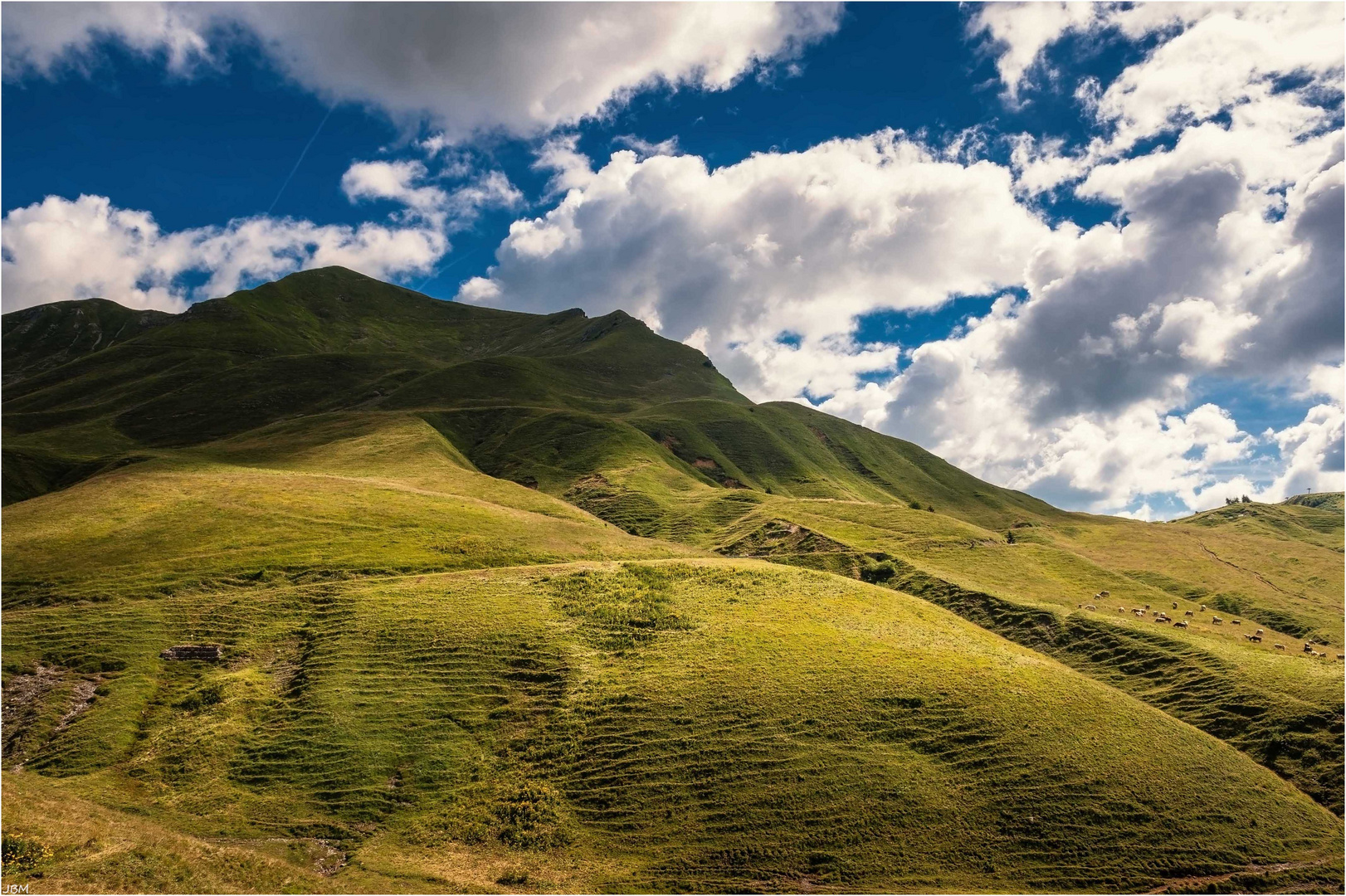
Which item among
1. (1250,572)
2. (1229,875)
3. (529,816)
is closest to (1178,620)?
(1229,875)

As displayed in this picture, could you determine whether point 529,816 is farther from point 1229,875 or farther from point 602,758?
point 1229,875

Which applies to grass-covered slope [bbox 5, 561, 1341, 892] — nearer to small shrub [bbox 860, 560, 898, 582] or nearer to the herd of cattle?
small shrub [bbox 860, 560, 898, 582]

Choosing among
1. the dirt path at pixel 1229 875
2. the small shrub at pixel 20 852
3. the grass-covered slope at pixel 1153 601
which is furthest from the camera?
the grass-covered slope at pixel 1153 601

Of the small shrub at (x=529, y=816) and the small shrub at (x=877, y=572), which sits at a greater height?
the small shrub at (x=877, y=572)

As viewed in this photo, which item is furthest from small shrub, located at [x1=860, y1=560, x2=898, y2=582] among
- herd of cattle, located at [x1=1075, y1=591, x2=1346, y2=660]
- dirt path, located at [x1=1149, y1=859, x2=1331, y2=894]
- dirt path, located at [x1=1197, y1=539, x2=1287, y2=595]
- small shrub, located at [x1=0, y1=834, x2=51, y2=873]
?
dirt path, located at [x1=1197, y1=539, x2=1287, y2=595]

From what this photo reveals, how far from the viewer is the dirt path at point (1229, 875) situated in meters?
47.1

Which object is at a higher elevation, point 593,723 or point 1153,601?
point 1153,601

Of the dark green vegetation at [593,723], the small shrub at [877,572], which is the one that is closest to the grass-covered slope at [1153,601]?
the small shrub at [877,572]

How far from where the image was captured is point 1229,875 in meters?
47.7

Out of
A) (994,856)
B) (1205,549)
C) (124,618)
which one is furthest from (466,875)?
(1205,549)

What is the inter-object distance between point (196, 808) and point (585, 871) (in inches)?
1034

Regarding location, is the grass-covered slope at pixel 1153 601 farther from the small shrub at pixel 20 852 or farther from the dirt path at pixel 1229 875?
the small shrub at pixel 20 852

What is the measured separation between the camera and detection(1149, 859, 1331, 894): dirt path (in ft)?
155

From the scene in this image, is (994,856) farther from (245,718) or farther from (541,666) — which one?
(245,718)
